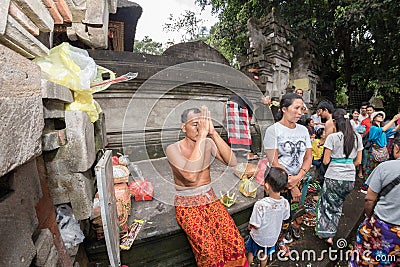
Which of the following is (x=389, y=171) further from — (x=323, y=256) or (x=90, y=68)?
(x=90, y=68)

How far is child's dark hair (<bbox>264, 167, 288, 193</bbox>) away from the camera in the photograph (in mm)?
2219

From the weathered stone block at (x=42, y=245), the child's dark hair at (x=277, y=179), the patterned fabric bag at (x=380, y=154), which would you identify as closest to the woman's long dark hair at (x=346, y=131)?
the child's dark hair at (x=277, y=179)

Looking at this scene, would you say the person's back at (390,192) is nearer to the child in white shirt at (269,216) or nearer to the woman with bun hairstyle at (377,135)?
the child in white shirt at (269,216)

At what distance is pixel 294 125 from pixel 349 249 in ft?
6.95

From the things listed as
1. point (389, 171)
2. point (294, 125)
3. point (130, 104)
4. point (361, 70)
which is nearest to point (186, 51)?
point (130, 104)

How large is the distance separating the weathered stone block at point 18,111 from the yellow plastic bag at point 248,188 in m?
2.57

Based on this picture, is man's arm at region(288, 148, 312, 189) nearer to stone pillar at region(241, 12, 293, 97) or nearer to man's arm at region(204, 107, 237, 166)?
man's arm at region(204, 107, 237, 166)

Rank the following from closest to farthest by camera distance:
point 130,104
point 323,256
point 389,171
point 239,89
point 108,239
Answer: point 108,239, point 389,171, point 323,256, point 130,104, point 239,89

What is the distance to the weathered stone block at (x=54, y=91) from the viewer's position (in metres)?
1.08

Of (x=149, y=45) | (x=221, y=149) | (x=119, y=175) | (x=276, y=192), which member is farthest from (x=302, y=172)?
(x=149, y=45)

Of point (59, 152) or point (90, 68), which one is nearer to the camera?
point (59, 152)

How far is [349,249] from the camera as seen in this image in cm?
312

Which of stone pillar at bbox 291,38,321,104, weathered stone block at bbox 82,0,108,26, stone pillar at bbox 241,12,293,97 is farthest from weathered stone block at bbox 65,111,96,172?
stone pillar at bbox 291,38,321,104

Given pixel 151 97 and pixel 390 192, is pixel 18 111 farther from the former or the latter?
pixel 151 97
